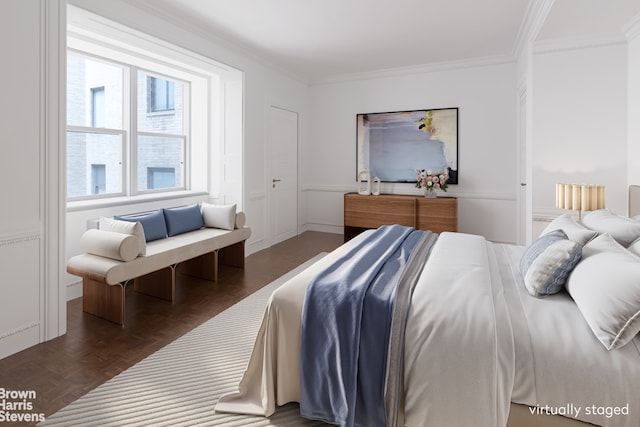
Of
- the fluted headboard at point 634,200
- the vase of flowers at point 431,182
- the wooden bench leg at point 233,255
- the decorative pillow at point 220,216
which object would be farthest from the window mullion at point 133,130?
the fluted headboard at point 634,200

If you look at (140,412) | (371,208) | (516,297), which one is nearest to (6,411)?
(140,412)

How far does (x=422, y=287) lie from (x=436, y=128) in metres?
4.44

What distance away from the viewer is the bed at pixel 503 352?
53.2 inches

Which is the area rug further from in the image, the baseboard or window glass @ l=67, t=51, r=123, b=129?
window glass @ l=67, t=51, r=123, b=129

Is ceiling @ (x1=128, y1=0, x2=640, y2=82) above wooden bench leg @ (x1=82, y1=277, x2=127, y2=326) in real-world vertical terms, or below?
above

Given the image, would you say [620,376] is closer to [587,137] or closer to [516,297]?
[516,297]

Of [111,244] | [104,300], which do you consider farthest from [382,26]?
[104,300]

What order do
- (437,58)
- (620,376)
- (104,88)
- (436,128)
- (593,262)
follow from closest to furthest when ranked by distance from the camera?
(620,376)
(593,262)
(104,88)
(437,58)
(436,128)

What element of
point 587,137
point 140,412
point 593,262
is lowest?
point 140,412

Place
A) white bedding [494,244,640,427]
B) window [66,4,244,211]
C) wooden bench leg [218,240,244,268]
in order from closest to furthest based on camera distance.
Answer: white bedding [494,244,640,427] < window [66,4,244,211] < wooden bench leg [218,240,244,268]

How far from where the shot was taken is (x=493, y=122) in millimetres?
5402

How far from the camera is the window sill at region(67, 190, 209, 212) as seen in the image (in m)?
3.57

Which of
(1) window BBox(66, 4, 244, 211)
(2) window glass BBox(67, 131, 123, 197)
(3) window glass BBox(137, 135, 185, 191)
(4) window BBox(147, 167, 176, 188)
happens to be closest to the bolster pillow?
(1) window BBox(66, 4, 244, 211)

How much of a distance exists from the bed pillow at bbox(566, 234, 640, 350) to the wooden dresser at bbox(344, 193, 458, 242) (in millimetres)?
3630
